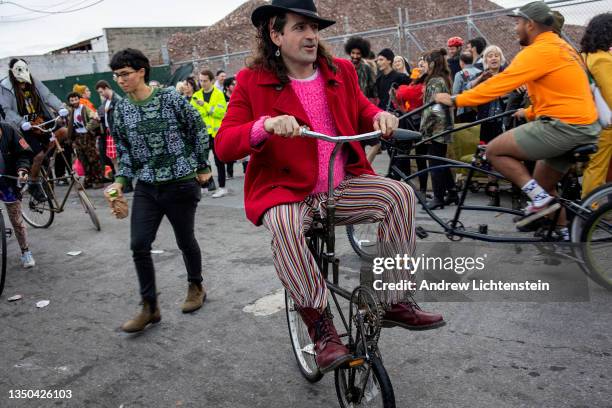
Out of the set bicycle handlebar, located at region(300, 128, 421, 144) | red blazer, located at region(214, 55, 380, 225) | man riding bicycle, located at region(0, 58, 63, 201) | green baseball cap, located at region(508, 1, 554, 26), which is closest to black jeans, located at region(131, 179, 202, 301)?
red blazer, located at region(214, 55, 380, 225)

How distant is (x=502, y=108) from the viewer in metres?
7.90

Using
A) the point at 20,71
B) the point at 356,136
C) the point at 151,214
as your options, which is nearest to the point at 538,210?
the point at 356,136

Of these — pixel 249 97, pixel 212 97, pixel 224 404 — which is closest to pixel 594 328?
pixel 224 404

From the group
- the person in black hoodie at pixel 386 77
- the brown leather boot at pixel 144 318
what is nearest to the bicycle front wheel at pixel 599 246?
the brown leather boot at pixel 144 318

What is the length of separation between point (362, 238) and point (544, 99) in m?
2.12

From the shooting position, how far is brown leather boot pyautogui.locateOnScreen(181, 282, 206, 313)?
489 cm

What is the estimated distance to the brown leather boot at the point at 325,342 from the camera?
2652mm

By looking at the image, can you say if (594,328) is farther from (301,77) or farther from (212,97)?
(212,97)

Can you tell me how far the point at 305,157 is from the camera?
3.04m

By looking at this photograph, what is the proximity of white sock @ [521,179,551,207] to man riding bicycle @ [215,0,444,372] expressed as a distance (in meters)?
1.93

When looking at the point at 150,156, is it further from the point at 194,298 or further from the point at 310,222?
the point at 310,222

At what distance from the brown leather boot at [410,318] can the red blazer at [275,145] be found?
76 centimetres

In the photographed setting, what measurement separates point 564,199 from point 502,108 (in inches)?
143

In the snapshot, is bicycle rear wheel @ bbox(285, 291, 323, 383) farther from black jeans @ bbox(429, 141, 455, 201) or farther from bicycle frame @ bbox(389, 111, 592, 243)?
black jeans @ bbox(429, 141, 455, 201)
